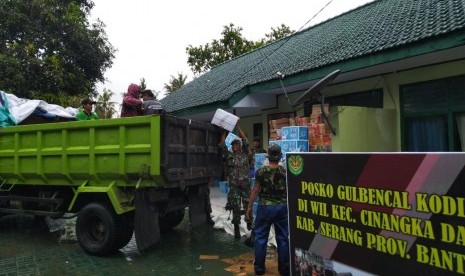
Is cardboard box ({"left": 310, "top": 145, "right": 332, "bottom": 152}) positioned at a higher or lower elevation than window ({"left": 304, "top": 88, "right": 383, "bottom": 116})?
lower

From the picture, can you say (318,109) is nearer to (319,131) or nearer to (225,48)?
(319,131)

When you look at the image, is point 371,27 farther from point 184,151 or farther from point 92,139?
point 92,139

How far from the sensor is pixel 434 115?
22.0 feet

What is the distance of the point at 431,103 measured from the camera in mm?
6699

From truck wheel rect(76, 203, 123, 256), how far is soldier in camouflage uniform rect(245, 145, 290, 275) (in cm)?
222

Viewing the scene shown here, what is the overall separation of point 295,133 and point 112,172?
323cm

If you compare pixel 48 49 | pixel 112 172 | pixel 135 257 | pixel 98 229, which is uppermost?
pixel 48 49

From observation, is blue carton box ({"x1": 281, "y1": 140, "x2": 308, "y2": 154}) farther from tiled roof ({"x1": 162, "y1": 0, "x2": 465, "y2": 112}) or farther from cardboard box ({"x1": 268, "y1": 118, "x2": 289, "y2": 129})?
tiled roof ({"x1": 162, "y1": 0, "x2": 465, "y2": 112})

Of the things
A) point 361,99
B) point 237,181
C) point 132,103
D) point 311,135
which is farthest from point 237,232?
point 361,99

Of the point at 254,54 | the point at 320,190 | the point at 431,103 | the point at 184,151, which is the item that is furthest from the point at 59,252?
the point at 254,54

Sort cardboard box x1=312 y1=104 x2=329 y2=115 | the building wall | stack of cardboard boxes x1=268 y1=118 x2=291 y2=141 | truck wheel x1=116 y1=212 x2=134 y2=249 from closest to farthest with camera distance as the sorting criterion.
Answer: truck wheel x1=116 y1=212 x2=134 y2=249
the building wall
cardboard box x1=312 y1=104 x2=329 y2=115
stack of cardboard boxes x1=268 y1=118 x2=291 y2=141

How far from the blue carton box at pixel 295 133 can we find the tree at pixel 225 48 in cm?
1934

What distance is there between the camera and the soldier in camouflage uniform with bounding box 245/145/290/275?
4.54 meters

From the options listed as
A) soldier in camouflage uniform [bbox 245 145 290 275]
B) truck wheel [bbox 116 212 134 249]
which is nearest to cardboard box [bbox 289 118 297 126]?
Answer: soldier in camouflage uniform [bbox 245 145 290 275]
